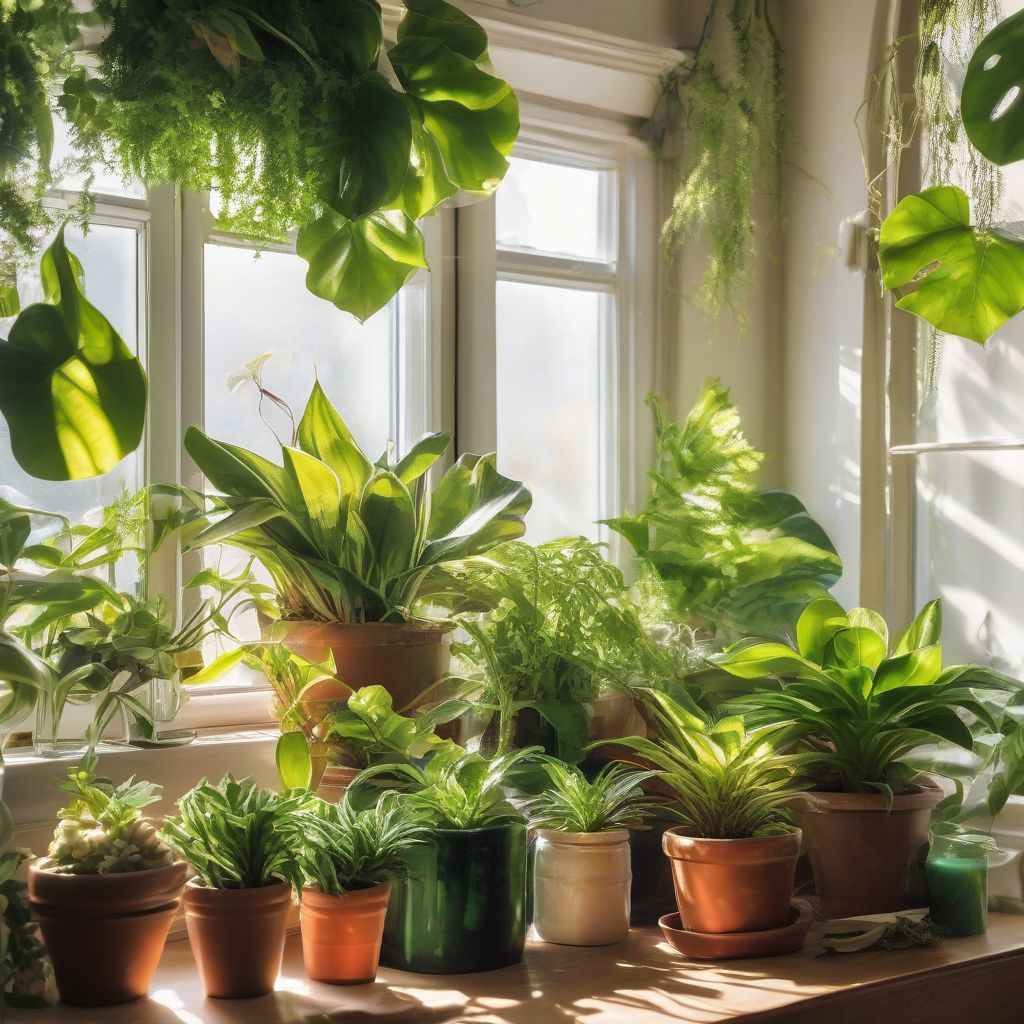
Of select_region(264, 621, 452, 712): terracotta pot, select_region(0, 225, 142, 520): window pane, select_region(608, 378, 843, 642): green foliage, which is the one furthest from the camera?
select_region(608, 378, 843, 642): green foliage

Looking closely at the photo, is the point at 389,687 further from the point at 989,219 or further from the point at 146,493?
the point at 989,219

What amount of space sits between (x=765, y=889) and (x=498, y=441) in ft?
3.20

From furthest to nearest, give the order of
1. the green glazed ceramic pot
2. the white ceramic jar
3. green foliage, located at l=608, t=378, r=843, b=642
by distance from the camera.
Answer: green foliage, located at l=608, t=378, r=843, b=642 → the white ceramic jar → the green glazed ceramic pot

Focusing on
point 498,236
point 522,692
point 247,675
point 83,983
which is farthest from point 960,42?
point 83,983

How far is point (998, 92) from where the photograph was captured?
1.48 m

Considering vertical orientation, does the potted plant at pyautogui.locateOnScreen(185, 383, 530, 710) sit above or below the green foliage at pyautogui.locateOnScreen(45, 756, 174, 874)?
above

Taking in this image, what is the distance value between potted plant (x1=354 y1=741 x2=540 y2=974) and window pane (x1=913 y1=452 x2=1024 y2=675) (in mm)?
956

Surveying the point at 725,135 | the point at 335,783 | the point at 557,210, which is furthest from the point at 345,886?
the point at 725,135

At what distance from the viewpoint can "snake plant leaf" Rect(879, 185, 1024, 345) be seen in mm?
1657

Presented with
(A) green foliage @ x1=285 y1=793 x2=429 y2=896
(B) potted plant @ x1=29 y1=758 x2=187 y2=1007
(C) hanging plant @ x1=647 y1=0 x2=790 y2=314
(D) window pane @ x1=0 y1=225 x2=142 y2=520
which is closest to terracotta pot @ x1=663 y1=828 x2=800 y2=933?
(A) green foliage @ x1=285 y1=793 x2=429 y2=896

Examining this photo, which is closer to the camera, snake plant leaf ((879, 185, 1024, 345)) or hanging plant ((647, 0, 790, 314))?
snake plant leaf ((879, 185, 1024, 345))

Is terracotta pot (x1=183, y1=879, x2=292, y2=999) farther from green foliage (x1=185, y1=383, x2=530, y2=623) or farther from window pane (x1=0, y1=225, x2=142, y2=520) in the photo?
window pane (x1=0, y1=225, x2=142, y2=520)

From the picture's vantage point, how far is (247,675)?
1918 millimetres

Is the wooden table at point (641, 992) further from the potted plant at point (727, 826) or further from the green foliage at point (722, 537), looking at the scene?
the green foliage at point (722, 537)
